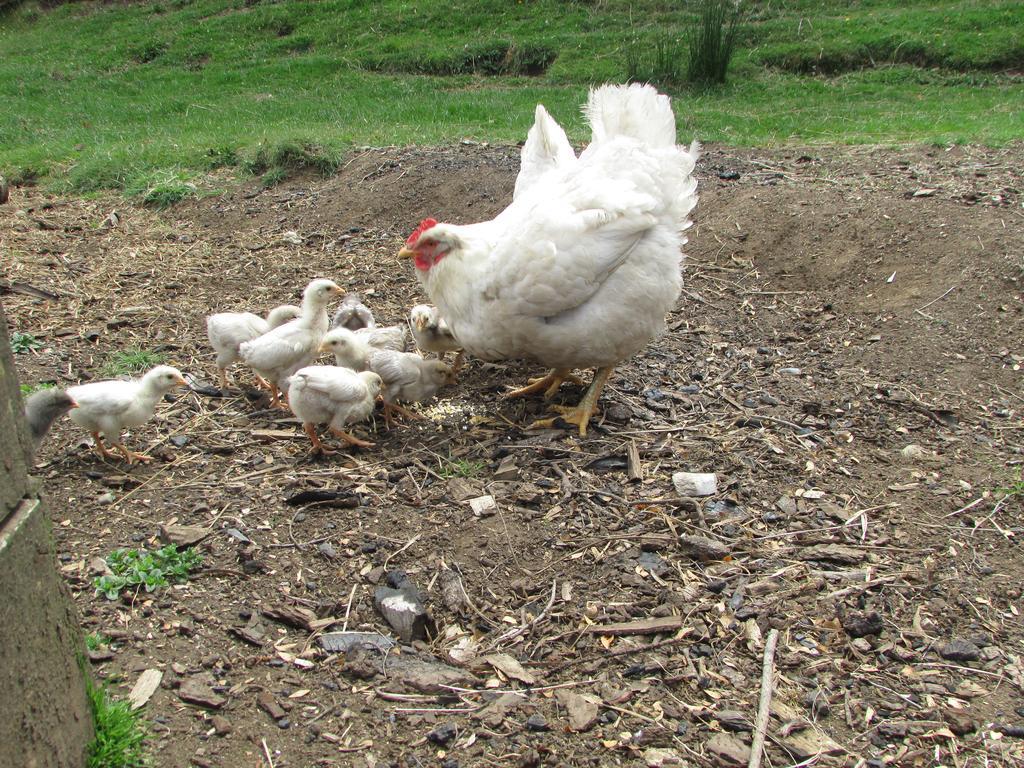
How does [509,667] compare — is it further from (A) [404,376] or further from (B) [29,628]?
(A) [404,376]

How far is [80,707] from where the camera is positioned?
218 cm

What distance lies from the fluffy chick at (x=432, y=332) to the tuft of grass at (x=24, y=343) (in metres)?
2.44

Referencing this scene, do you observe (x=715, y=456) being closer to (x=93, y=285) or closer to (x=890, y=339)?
(x=890, y=339)

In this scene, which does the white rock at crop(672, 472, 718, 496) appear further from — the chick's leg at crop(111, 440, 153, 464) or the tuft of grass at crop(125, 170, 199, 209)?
the tuft of grass at crop(125, 170, 199, 209)

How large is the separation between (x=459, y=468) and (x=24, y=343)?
312cm

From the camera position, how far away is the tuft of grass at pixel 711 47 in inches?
512

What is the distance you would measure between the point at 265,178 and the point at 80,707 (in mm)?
7010

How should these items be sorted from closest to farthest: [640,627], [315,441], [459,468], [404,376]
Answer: [640,627]
[459,468]
[315,441]
[404,376]

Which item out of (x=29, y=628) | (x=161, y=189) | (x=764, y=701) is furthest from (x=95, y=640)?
(x=161, y=189)

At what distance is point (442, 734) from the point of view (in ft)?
8.31

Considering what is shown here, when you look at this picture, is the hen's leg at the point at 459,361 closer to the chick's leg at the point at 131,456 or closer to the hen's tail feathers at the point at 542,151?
the hen's tail feathers at the point at 542,151

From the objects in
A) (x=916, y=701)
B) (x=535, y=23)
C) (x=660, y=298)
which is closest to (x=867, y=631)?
(x=916, y=701)

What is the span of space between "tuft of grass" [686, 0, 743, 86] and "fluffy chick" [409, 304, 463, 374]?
10267 millimetres

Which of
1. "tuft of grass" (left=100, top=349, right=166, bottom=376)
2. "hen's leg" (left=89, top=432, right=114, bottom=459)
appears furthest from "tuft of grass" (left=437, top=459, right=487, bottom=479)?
"tuft of grass" (left=100, top=349, right=166, bottom=376)
